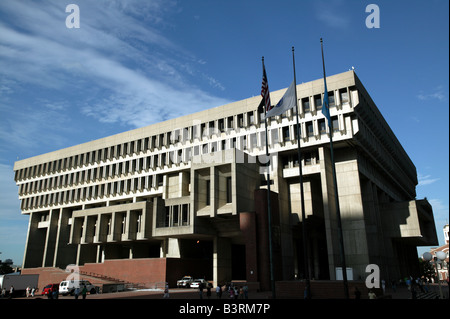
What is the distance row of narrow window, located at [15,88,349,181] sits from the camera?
49844 millimetres

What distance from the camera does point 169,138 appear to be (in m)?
63.3

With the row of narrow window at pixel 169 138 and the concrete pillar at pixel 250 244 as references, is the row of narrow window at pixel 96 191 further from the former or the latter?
the concrete pillar at pixel 250 244

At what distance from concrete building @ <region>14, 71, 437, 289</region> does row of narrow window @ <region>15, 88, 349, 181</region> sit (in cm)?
20

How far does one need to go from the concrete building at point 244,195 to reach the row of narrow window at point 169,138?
7.8 inches

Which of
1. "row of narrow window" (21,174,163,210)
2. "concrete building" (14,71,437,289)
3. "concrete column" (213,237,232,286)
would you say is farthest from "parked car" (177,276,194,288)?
"row of narrow window" (21,174,163,210)

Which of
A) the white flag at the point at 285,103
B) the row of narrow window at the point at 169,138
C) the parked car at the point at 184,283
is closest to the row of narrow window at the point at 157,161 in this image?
the row of narrow window at the point at 169,138

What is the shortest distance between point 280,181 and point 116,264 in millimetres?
27915

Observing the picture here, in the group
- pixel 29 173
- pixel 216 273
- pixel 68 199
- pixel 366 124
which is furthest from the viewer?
pixel 29 173

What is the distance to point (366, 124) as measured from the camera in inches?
2041

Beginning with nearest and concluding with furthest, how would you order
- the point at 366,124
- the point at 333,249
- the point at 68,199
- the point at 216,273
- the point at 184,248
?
1. the point at 333,249
2. the point at 216,273
3. the point at 366,124
4. the point at 184,248
5. the point at 68,199

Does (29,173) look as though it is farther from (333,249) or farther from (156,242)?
(333,249)

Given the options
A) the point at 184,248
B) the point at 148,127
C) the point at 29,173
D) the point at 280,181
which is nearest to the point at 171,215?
the point at 184,248

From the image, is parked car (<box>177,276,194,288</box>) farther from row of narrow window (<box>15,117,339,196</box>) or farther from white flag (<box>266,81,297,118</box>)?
white flag (<box>266,81,297,118</box>)

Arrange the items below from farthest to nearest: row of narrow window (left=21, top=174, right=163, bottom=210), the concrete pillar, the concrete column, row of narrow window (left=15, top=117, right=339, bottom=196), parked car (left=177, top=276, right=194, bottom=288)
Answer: row of narrow window (left=21, top=174, right=163, bottom=210), row of narrow window (left=15, top=117, right=339, bottom=196), the concrete column, parked car (left=177, top=276, right=194, bottom=288), the concrete pillar
